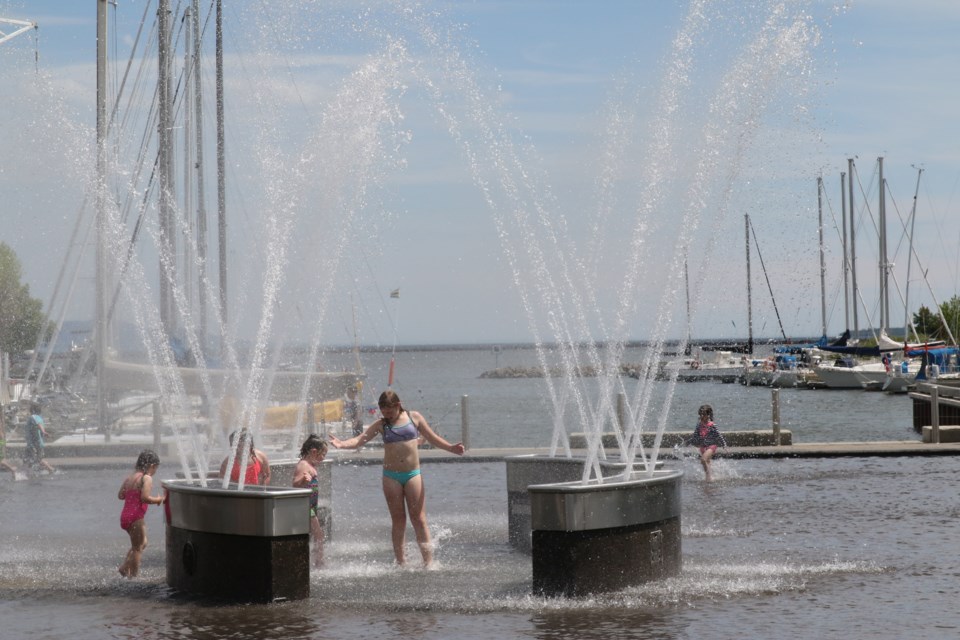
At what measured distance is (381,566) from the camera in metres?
12.2

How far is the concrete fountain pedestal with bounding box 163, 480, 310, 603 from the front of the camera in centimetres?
1005

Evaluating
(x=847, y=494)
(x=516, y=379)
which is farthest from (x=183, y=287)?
(x=516, y=379)

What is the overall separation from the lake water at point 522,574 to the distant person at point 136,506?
0.91ft

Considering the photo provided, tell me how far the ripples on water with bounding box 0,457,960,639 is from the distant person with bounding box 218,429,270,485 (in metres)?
1.05

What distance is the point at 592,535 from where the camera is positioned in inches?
397

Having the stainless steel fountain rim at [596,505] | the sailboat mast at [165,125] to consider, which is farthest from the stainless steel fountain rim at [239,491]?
the sailboat mast at [165,125]

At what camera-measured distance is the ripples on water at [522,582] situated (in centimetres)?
923

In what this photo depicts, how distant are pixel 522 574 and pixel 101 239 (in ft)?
55.7

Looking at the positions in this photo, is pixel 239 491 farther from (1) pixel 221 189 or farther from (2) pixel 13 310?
(2) pixel 13 310

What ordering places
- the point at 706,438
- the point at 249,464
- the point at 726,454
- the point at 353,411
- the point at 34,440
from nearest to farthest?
the point at 249,464, the point at 706,438, the point at 34,440, the point at 726,454, the point at 353,411

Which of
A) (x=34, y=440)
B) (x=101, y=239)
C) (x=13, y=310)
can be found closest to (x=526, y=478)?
(x=34, y=440)

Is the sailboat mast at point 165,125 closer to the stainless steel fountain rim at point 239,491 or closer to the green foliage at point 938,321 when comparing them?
the stainless steel fountain rim at point 239,491

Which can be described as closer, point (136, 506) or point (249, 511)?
point (249, 511)

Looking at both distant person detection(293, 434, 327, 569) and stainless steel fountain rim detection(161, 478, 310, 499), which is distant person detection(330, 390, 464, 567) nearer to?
distant person detection(293, 434, 327, 569)
